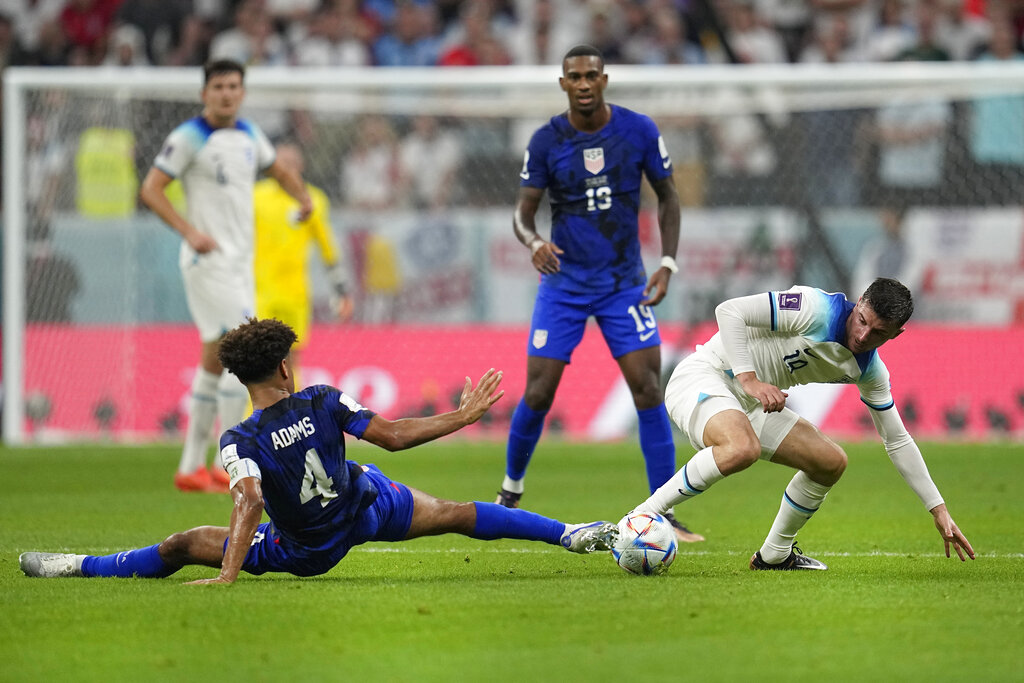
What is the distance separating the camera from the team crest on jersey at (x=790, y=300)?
18.5 ft

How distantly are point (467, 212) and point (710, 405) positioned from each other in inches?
361

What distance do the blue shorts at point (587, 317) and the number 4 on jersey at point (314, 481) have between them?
244 cm

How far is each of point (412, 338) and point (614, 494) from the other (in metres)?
5.38

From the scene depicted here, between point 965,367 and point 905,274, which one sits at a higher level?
point 905,274

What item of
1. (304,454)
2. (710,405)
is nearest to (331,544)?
(304,454)

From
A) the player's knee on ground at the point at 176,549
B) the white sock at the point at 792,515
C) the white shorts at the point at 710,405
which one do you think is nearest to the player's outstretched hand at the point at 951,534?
the white sock at the point at 792,515

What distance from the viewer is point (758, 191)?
15086 mm

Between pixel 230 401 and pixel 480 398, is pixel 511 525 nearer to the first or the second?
pixel 480 398

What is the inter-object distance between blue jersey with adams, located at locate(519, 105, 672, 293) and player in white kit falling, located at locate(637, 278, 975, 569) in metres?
1.55

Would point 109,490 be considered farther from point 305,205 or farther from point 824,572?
point 824,572

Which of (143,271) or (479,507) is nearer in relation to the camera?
(479,507)

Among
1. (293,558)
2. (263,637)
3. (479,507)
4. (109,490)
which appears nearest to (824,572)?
(479,507)

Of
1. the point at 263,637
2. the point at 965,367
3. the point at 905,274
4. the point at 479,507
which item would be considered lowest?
the point at 263,637

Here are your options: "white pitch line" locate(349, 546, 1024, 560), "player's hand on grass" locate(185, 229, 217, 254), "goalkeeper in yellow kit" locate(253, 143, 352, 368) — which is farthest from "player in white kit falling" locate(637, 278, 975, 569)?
"goalkeeper in yellow kit" locate(253, 143, 352, 368)
